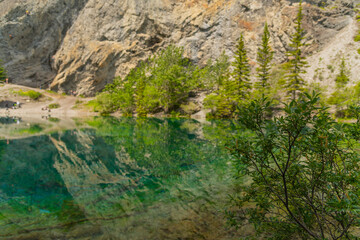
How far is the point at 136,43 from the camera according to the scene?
69.1 metres

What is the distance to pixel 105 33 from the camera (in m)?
70.8

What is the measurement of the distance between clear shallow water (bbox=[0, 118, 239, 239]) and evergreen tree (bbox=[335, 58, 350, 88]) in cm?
4212

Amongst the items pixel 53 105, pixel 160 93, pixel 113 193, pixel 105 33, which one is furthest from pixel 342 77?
pixel 53 105

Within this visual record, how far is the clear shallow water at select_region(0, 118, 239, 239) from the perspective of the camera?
5340 mm

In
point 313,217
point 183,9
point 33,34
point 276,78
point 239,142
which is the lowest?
point 313,217

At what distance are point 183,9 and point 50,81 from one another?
60.0 metres

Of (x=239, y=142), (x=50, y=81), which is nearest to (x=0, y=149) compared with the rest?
(x=239, y=142)

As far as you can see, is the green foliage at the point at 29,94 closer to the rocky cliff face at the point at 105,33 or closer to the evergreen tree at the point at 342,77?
the rocky cliff face at the point at 105,33

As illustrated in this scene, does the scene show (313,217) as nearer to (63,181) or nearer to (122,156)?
(63,181)

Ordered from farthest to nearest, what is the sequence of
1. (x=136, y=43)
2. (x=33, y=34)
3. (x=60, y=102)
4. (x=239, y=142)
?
(x=33, y=34) → (x=136, y=43) → (x=60, y=102) → (x=239, y=142)

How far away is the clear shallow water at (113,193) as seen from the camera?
210 inches

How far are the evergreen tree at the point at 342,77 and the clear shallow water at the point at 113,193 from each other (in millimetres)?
42123

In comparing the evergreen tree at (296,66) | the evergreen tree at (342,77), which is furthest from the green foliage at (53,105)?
the evergreen tree at (342,77)

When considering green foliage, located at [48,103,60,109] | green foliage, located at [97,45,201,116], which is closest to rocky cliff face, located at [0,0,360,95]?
green foliage, located at [48,103,60,109]
